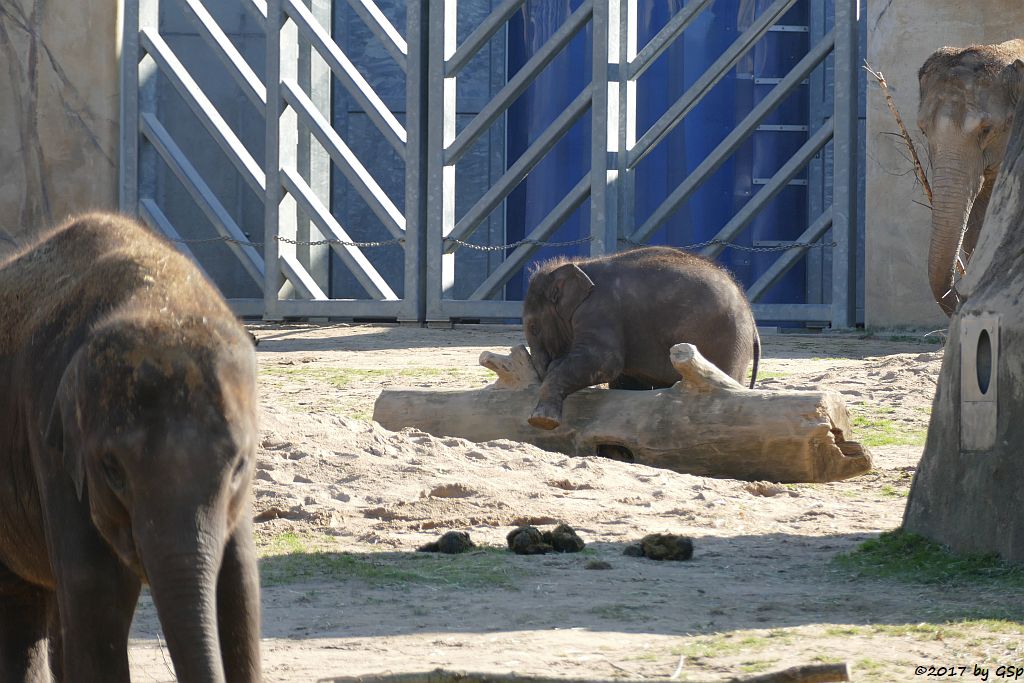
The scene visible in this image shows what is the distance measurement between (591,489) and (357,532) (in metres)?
1.30

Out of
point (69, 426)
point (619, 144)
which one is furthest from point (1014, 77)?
point (69, 426)

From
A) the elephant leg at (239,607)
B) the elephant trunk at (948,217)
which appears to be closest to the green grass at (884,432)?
the elephant trunk at (948,217)

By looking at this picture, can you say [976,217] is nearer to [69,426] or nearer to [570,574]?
[570,574]

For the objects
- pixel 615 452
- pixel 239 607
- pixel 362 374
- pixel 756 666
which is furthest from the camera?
pixel 362 374

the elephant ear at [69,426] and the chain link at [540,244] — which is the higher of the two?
the elephant ear at [69,426]

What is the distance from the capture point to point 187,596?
8.52 ft

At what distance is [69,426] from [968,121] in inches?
328

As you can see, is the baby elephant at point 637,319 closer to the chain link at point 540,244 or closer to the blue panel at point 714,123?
the chain link at point 540,244

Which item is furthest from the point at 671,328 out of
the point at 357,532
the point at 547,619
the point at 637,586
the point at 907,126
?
the point at 907,126

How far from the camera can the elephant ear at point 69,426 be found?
8.99ft

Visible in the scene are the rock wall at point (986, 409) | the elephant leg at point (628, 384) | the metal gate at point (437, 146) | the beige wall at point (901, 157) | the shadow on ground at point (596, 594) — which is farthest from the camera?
the metal gate at point (437, 146)

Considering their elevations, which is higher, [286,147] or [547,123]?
[547,123]

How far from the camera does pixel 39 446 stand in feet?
9.66

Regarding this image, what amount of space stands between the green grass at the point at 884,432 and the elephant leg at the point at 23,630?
18.4 feet
